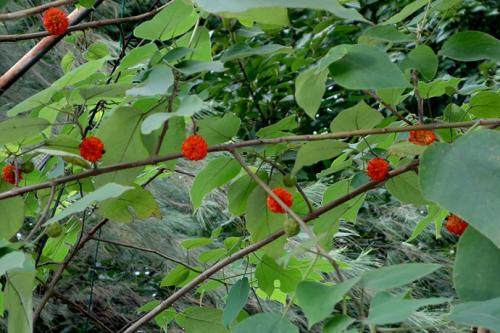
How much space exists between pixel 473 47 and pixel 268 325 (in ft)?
0.91

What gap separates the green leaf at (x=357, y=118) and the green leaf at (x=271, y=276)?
22cm

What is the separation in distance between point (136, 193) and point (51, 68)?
45.4 inches

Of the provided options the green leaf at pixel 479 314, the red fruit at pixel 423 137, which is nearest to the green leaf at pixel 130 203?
the red fruit at pixel 423 137

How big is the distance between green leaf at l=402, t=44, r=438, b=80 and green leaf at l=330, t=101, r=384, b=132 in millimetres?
47

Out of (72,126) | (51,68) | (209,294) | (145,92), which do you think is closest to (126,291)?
(209,294)

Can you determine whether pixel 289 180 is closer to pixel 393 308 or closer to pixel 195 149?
pixel 195 149

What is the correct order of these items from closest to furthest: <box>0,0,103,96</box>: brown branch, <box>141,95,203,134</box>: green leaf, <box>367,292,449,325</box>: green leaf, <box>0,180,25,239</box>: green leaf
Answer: <box>367,292,449,325</box>: green leaf → <box>141,95,203,134</box>: green leaf → <box>0,180,25,239</box>: green leaf → <box>0,0,103,96</box>: brown branch

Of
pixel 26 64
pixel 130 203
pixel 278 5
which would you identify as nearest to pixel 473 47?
pixel 278 5

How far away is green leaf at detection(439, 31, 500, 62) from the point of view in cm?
50

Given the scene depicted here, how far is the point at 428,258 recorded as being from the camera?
214 centimetres

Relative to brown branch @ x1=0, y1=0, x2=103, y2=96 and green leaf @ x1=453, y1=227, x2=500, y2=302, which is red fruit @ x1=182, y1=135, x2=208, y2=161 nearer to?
green leaf @ x1=453, y1=227, x2=500, y2=302

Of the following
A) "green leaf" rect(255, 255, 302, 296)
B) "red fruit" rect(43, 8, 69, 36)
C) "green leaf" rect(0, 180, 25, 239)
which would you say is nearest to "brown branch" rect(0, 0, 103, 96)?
"red fruit" rect(43, 8, 69, 36)

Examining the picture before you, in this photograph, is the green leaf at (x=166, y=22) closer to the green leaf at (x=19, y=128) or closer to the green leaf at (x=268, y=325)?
the green leaf at (x=19, y=128)

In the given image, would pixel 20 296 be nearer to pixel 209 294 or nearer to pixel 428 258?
pixel 209 294
